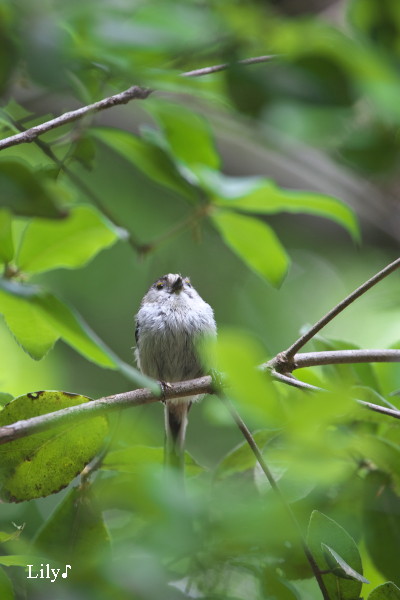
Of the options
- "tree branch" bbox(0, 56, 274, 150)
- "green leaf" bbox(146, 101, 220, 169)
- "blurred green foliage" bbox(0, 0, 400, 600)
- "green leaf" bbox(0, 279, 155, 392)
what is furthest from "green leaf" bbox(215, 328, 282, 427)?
"tree branch" bbox(0, 56, 274, 150)

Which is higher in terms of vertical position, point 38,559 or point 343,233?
point 343,233

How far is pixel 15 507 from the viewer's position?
212cm

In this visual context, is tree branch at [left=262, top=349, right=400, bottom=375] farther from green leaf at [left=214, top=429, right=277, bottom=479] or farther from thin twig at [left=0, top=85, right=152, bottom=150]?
thin twig at [left=0, top=85, right=152, bottom=150]

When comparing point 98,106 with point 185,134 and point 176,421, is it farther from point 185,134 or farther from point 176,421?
point 176,421

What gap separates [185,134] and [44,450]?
96cm

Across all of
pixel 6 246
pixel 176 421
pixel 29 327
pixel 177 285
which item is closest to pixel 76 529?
pixel 29 327

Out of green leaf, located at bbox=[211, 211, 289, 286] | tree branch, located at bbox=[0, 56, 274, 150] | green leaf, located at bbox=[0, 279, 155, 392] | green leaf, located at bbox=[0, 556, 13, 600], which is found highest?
tree branch, located at bbox=[0, 56, 274, 150]

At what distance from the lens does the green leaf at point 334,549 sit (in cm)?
158

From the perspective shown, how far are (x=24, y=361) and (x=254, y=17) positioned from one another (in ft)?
12.7

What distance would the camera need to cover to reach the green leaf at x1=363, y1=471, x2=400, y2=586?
1961 mm

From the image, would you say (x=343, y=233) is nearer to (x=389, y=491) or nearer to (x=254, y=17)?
(x=389, y=491)

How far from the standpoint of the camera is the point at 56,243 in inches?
71.4

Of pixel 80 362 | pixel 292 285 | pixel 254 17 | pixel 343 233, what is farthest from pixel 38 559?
pixel 292 285

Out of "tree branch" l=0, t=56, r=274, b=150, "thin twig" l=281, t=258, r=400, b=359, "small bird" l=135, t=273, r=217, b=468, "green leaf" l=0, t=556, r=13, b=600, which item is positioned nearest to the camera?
"tree branch" l=0, t=56, r=274, b=150
